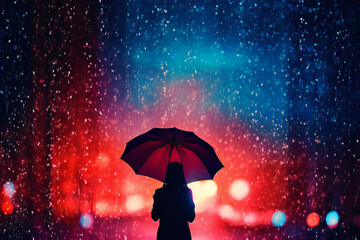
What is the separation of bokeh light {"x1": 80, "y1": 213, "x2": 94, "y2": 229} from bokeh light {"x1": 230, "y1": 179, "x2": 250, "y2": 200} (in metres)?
2.41

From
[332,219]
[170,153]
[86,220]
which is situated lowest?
[170,153]

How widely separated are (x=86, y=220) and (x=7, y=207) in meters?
1.17

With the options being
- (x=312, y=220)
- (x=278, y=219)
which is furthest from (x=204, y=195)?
(x=312, y=220)

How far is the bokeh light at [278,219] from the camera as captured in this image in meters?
4.94

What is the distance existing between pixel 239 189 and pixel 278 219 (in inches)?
31.1

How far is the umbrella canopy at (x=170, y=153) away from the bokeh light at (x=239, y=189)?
3.21 m

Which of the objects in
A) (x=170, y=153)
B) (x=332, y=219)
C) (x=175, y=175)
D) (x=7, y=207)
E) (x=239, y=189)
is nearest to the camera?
(x=175, y=175)

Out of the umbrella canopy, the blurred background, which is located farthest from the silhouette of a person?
the blurred background

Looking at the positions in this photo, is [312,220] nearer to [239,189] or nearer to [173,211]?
[239,189]

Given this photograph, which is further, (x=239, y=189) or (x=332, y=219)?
(x=239, y=189)

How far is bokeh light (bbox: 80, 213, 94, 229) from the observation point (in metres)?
4.95

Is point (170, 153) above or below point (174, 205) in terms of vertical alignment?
above

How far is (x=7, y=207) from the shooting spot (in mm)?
4672

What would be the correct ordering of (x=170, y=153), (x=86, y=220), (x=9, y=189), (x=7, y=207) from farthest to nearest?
1. (x=86, y=220)
2. (x=9, y=189)
3. (x=7, y=207)
4. (x=170, y=153)
